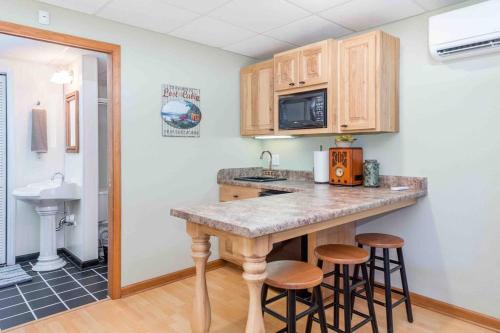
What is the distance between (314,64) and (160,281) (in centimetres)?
246

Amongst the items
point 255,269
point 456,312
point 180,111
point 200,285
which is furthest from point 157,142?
point 456,312

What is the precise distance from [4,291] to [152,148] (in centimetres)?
185

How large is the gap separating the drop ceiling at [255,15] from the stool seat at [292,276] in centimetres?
186

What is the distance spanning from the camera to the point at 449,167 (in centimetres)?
256

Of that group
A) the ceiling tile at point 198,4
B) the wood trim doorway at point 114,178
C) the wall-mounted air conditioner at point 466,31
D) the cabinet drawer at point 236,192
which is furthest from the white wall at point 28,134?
the wall-mounted air conditioner at point 466,31

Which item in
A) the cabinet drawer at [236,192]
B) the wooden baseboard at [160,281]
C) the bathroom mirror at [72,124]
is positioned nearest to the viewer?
the wooden baseboard at [160,281]

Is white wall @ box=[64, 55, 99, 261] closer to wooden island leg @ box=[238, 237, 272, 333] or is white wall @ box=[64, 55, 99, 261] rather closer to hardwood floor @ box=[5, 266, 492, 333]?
hardwood floor @ box=[5, 266, 492, 333]

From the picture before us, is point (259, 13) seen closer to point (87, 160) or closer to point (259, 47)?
point (259, 47)

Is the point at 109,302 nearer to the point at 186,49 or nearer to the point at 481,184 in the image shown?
the point at 186,49

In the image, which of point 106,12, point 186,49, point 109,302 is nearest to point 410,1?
point 186,49

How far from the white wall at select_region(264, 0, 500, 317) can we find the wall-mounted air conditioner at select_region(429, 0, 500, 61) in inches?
5.3

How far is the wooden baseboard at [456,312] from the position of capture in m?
2.37

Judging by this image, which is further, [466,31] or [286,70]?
[286,70]

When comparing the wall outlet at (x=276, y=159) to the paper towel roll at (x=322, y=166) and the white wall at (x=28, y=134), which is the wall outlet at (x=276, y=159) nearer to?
the paper towel roll at (x=322, y=166)
